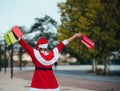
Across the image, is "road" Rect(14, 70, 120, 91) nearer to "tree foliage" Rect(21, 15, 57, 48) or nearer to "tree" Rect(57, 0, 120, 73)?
"tree" Rect(57, 0, 120, 73)

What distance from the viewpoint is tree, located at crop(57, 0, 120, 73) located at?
2956 cm

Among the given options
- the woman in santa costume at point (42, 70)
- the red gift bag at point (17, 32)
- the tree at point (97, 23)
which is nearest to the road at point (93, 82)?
the tree at point (97, 23)

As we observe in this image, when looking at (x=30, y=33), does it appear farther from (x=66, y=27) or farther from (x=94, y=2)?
(x=94, y=2)

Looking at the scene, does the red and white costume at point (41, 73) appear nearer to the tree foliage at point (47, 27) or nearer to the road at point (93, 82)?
the road at point (93, 82)

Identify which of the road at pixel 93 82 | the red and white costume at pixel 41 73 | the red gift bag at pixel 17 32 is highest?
the red gift bag at pixel 17 32

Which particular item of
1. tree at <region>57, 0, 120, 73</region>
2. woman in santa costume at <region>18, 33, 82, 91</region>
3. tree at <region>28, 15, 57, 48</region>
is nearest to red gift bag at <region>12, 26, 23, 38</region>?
woman in santa costume at <region>18, 33, 82, 91</region>

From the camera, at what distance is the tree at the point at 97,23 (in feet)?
97.0

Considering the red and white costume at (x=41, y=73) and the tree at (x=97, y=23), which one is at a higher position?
the tree at (x=97, y=23)

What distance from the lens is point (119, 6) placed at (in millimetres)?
28734

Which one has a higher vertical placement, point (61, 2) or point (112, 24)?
point (61, 2)

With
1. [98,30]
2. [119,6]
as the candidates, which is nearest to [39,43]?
[119,6]

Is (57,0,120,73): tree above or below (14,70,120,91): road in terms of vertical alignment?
above

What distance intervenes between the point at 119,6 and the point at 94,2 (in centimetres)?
385

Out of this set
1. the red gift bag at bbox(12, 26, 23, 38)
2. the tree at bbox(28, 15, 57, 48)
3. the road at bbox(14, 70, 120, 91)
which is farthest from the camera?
the tree at bbox(28, 15, 57, 48)
